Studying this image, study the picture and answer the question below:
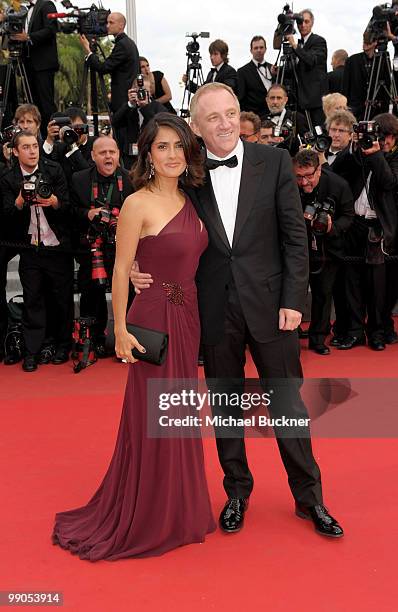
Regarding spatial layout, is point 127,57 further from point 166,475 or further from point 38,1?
point 166,475

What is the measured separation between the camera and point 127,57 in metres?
7.41

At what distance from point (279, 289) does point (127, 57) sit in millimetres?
5087

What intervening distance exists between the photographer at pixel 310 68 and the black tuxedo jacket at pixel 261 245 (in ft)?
15.6


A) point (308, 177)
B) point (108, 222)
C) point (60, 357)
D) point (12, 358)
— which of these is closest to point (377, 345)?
point (308, 177)

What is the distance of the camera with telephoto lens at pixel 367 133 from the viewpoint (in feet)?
17.7

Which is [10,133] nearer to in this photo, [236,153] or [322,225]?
[322,225]

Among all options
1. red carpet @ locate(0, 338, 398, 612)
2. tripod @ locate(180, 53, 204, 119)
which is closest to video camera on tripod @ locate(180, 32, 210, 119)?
tripod @ locate(180, 53, 204, 119)

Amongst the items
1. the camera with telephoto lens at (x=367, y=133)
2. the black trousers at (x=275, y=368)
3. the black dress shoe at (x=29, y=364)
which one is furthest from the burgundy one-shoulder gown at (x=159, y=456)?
the camera with telephoto lens at (x=367, y=133)

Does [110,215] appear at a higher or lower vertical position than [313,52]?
lower

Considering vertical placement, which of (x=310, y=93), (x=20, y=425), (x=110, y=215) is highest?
(x=310, y=93)

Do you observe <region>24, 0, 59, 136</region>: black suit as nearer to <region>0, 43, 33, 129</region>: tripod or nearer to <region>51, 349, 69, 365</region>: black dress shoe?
<region>0, 43, 33, 129</region>: tripod

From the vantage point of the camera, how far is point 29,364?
220 inches

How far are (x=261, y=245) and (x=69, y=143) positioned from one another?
3.55 meters

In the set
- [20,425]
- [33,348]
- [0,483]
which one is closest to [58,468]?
[0,483]
